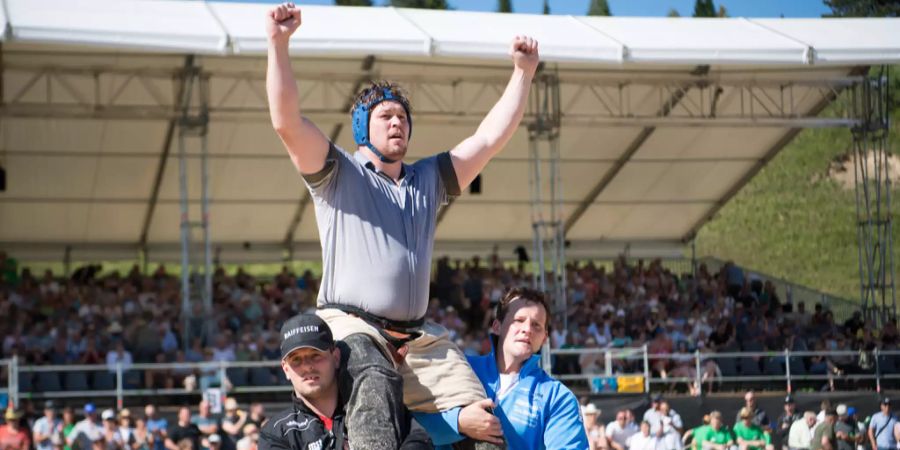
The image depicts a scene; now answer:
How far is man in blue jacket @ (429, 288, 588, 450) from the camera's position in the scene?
488 cm

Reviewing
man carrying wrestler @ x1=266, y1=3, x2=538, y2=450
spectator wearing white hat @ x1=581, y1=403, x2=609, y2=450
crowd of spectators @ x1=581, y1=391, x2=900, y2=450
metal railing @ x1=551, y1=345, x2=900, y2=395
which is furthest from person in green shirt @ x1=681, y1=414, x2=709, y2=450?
man carrying wrestler @ x1=266, y1=3, x2=538, y2=450

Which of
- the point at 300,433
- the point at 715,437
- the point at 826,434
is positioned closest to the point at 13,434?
the point at 715,437

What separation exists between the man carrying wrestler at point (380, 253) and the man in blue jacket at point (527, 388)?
36 cm

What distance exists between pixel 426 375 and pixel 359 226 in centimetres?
55

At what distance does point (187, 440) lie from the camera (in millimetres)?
13477

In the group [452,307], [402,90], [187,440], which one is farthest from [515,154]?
[402,90]

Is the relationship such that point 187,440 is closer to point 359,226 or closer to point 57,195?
point 359,226

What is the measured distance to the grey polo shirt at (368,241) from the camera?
14.2ft

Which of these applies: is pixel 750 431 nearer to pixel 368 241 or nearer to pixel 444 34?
pixel 444 34

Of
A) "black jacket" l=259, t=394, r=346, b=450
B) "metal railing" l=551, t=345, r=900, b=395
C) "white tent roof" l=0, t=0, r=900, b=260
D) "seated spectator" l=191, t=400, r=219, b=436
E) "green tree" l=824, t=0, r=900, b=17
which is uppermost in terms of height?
"green tree" l=824, t=0, r=900, b=17

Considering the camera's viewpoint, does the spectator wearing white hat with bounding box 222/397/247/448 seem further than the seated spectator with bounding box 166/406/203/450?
Yes

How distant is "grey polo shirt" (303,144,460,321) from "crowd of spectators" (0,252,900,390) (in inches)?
542

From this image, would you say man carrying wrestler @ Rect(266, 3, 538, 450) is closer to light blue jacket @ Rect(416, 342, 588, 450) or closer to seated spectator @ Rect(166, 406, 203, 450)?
light blue jacket @ Rect(416, 342, 588, 450)

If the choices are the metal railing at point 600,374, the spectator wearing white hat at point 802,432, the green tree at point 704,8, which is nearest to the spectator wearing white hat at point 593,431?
the metal railing at point 600,374
